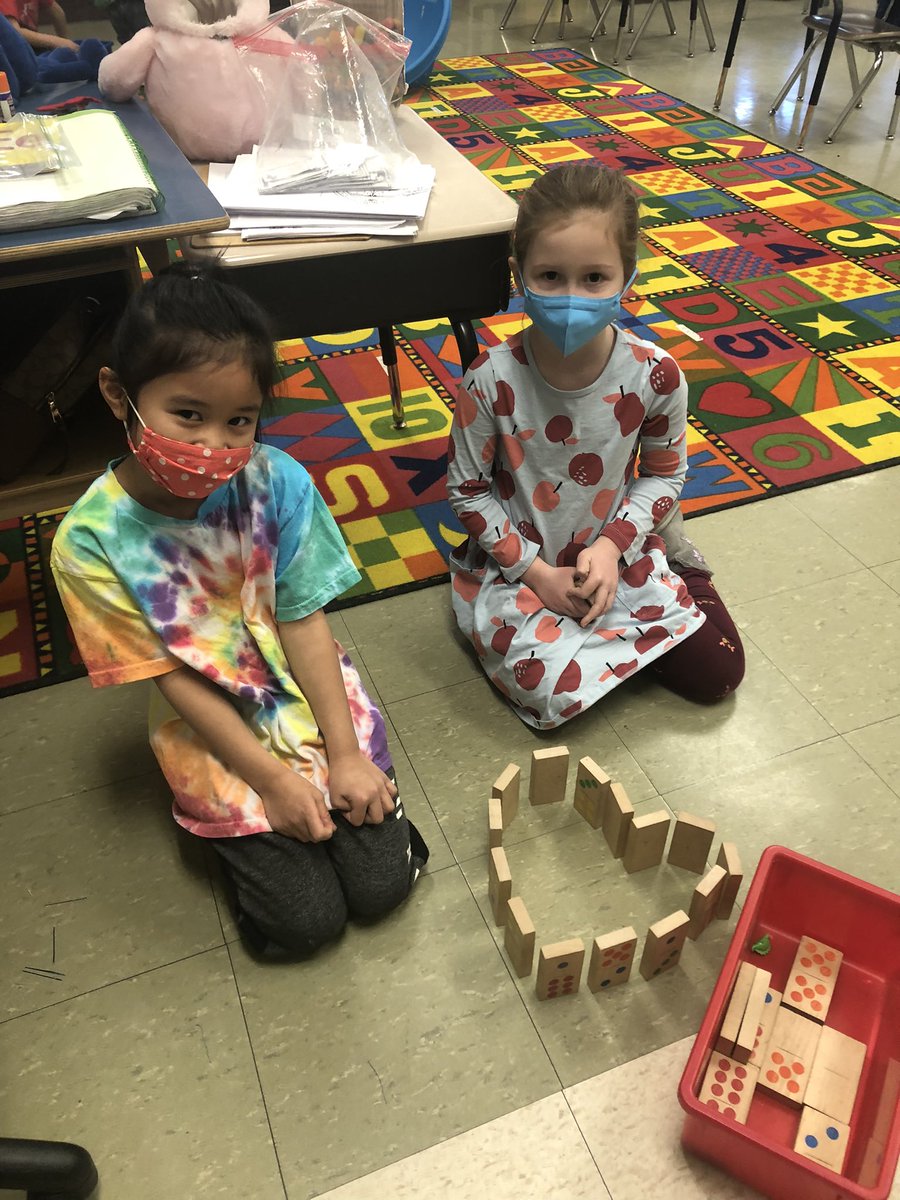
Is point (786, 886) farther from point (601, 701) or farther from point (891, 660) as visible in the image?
point (891, 660)

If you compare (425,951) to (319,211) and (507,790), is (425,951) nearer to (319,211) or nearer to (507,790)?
(507,790)

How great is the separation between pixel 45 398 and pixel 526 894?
996 mm

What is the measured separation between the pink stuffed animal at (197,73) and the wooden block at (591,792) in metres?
1.10

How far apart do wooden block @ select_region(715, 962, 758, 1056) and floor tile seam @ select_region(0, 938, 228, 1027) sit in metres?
0.61

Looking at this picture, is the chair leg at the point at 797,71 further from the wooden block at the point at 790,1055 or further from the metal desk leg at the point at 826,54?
the wooden block at the point at 790,1055

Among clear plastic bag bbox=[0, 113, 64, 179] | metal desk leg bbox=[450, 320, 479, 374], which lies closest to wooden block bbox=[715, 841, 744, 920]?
metal desk leg bbox=[450, 320, 479, 374]

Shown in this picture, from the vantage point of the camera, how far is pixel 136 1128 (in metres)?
1.00

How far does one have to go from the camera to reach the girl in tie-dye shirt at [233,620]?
3.10 ft


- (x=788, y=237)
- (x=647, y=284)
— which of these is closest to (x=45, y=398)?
(x=647, y=284)

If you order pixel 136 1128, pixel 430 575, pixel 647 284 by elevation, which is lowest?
pixel 136 1128

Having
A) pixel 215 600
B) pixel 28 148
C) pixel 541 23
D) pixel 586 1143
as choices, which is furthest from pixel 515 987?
pixel 541 23

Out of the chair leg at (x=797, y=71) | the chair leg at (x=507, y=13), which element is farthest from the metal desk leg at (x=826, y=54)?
the chair leg at (x=507, y=13)

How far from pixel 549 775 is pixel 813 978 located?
41cm

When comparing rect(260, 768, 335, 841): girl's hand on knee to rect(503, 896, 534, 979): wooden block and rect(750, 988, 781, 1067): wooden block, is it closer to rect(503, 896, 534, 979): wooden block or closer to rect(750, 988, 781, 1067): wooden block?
rect(503, 896, 534, 979): wooden block
